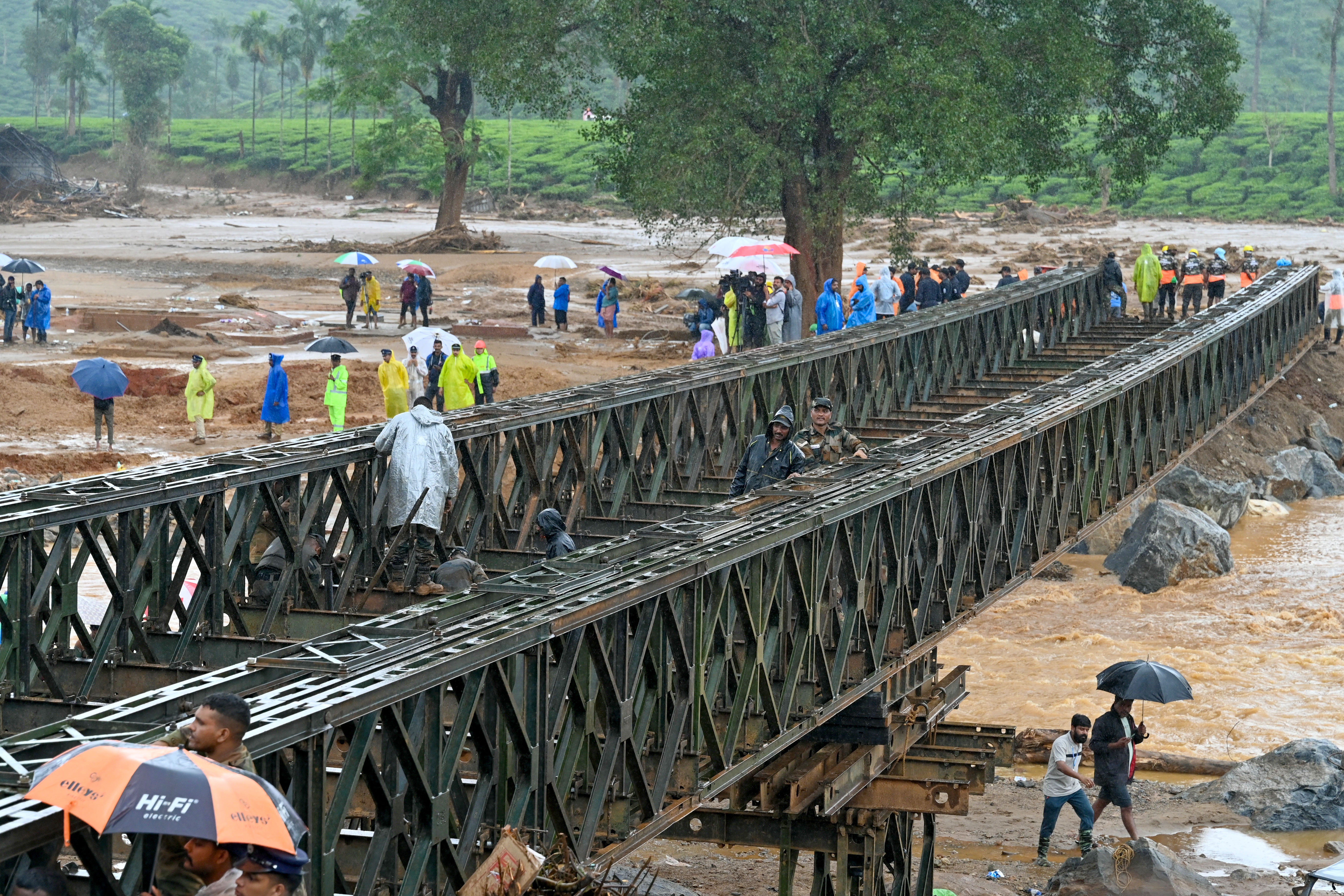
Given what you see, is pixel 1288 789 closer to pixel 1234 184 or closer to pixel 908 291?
pixel 908 291

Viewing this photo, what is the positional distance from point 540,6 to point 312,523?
1951cm

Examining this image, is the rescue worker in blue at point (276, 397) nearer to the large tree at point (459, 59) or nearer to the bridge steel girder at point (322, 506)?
the bridge steel girder at point (322, 506)

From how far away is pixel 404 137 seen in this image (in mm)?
54344

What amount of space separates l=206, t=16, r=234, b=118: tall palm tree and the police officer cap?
14988 centimetres

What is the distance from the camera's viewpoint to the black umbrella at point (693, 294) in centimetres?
3740

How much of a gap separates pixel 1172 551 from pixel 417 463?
16.7 m

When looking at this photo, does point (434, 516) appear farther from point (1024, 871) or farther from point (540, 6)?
point (540, 6)

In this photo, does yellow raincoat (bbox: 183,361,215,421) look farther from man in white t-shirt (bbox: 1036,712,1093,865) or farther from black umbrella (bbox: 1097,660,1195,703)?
black umbrella (bbox: 1097,660,1195,703)

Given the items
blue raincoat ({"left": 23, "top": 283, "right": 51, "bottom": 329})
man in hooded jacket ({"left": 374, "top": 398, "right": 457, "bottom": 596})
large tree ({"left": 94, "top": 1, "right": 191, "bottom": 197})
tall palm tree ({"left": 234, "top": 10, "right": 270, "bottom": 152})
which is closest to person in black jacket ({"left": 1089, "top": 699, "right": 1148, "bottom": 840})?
man in hooded jacket ({"left": 374, "top": 398, "right": 457, "bottom": 596})

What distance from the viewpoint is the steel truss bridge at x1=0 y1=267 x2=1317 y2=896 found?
22.1 feet

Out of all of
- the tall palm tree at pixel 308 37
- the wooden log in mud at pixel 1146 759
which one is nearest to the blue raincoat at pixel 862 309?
the wooden log in mud at pixel 1146 759

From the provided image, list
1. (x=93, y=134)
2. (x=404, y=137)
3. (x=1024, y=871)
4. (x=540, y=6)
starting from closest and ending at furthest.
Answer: (x=1024, y=871) → (x=540, y=6) → (x=404, y=137) → (x=93, y=134)

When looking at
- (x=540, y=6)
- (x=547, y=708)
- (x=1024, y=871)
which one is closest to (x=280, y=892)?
(x=547, y=708)

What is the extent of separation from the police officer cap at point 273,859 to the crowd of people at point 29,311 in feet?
95.0
